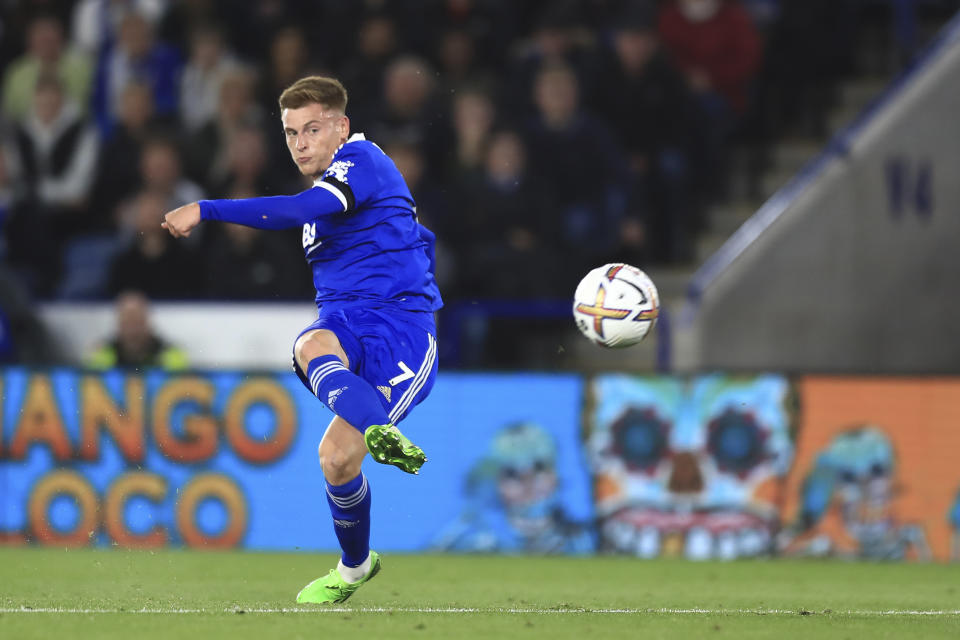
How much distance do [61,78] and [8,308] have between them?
9.14 ft

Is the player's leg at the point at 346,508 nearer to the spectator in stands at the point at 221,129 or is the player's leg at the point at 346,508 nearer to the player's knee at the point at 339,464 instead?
the player's knee at the point at 339,464

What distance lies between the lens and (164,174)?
1341cm

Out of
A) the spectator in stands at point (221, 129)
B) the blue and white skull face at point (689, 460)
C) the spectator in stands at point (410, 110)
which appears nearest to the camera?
the blue and white skull face at point (689, 460)

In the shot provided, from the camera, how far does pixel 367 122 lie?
13375 millimetres

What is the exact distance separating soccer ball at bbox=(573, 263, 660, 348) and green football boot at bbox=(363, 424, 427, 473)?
1.84 metres

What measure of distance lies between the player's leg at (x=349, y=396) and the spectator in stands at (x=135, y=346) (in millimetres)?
5217

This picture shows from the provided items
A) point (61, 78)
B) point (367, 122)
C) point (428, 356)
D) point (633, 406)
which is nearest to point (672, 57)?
point (367, 122)

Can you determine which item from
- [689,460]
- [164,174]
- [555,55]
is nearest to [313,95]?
[689,460]

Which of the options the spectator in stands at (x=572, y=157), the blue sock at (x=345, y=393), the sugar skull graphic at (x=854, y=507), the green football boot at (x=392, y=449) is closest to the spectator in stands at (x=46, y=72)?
the spectator in stands at (x=572, y=157)

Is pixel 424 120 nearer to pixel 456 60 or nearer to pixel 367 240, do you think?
pixel 456 60

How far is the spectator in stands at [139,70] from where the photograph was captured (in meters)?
14.5

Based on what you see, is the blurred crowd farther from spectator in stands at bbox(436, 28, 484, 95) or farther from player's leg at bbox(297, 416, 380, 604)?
player's leg at bbox(297, 416, 380, 604)

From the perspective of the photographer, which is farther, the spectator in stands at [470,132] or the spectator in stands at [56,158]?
the spectator in stands at [56,158]

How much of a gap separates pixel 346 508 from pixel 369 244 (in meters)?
1.15
